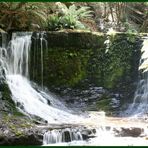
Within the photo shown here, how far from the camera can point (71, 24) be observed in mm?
8508

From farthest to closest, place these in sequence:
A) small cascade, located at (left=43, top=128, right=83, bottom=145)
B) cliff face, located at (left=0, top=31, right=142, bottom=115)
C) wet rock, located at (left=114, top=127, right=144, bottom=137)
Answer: cliff face, located at (left=0, top=31, right=142, bottom=115) < wet rock, located at (left=114, top=127, right=144, bottom=137) < small cascade, located at (left=43, top=128, right=83, bottom=145)

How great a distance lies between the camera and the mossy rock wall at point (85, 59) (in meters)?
7.97

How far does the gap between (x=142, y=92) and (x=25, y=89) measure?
1993 mm

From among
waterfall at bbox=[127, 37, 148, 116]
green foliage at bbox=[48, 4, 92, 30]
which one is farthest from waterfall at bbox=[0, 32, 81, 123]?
waterfall at bbox=[127, 37, 148, 116]

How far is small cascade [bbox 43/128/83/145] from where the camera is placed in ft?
21.6

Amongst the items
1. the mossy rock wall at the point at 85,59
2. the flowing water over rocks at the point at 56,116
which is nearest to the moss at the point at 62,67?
the mossy rock wall at the point at 85,59

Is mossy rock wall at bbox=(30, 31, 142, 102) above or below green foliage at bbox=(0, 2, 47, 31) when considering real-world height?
Answer: below

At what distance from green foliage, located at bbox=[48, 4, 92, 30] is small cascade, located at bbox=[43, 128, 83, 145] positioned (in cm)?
244

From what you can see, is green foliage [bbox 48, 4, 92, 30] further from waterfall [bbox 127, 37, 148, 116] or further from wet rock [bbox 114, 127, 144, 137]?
wet rock [bbox 114, 127, 144, 137]

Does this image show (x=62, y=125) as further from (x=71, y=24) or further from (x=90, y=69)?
(x=71, y=24)

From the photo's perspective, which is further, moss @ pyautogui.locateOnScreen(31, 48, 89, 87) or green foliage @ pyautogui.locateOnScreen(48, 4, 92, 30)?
green foliage @ pyautogui.locateOnScreen(48, 4, 92, 30)

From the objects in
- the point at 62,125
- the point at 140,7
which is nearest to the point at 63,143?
the point at 62,125

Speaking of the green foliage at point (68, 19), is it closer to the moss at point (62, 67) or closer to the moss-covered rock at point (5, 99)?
the moss at point (62, 67)

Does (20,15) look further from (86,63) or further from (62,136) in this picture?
(62,136)
